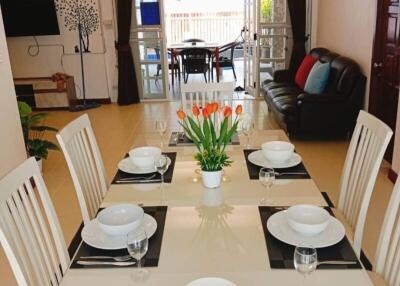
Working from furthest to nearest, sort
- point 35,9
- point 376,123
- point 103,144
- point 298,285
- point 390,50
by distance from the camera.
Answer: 1. point 35,9
2. point 103,144
3. point 390,50
4. point 376,123
5. point 298,285

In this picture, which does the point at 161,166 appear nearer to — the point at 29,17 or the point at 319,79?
the point at 319,79

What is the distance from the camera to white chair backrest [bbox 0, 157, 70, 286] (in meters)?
1.32

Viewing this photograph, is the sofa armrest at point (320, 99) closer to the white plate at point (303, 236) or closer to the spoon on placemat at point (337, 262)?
the white plate at point (303, 236)

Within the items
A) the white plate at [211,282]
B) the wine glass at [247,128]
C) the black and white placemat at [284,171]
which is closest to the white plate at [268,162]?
the black and white placemat at [284,171]

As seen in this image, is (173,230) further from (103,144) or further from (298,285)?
(103,144)

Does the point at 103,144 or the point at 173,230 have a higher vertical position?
the point at 173,230

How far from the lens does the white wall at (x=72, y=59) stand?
22.7ft

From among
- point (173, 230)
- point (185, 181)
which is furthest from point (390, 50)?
point (173, 230)

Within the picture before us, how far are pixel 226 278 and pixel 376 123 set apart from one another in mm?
1106

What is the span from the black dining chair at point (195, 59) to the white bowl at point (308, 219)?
264 inches

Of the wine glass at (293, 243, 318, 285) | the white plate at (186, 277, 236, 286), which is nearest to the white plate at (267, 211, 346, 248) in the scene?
the wine glass at (293, 243, 318, 285)

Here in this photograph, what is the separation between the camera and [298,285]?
122 centimetres

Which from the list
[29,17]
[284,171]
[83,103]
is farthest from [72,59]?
[284,171]

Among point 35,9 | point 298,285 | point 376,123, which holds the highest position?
point 35,9
